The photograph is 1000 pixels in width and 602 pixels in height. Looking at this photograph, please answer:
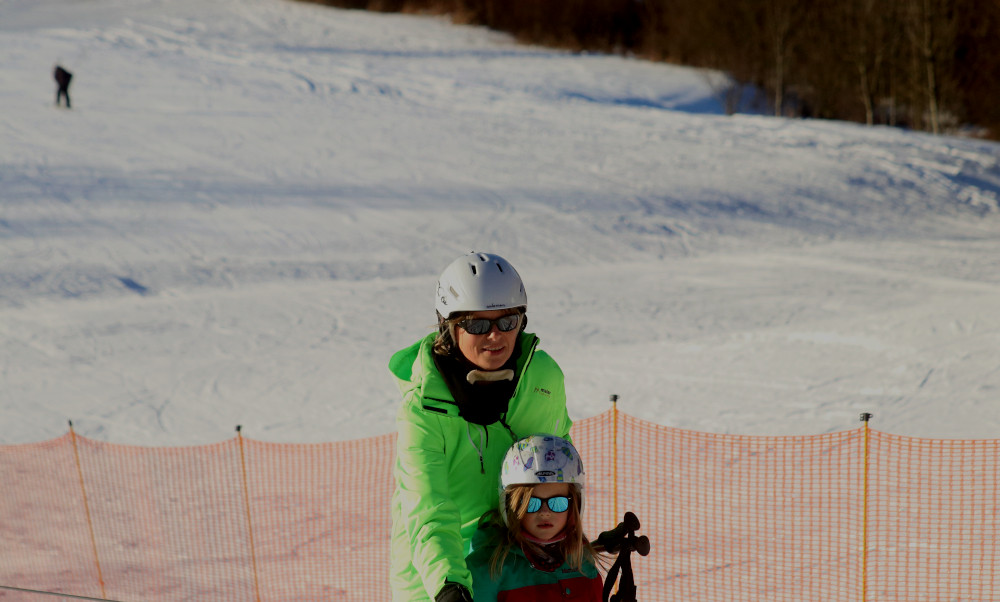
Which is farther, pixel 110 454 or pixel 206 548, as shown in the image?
pixel 110 454

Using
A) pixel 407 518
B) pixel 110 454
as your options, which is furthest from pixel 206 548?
pixel 407 518

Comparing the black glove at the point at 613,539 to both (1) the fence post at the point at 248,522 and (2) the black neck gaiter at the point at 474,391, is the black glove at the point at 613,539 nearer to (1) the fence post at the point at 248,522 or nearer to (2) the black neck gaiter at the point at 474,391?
(2) the black neck gaiter at the point at 474,391

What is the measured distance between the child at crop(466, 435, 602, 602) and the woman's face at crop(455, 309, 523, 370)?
23 centimetres

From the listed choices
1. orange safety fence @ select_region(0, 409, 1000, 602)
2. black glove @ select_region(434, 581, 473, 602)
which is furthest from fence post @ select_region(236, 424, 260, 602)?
black glove @ select_region(434, 581, 473, 602)

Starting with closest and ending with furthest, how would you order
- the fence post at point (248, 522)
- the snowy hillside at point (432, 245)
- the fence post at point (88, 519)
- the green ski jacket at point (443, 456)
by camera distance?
the green ski jacket at point (443, 456), the fence post at point (248, 522), the fence post at point (88, 519), the snowy hillside at point (432, 245)

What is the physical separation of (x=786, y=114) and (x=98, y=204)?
23.5 metres

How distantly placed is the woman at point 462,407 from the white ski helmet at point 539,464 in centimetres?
13

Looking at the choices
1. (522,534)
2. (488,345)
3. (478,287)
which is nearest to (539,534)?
(522,534)

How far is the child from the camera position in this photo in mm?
2369

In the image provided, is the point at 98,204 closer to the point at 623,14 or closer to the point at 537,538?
the point at 537,538

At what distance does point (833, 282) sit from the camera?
42.3 feet

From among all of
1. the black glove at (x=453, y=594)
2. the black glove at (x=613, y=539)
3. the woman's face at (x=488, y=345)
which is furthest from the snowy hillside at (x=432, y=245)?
the black glove at (x=453, y=594)

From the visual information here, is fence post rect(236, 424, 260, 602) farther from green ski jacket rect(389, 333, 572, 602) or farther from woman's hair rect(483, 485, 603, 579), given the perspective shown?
woman's hair rect(483, 485, 603, 579)

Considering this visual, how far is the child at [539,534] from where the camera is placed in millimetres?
2369
